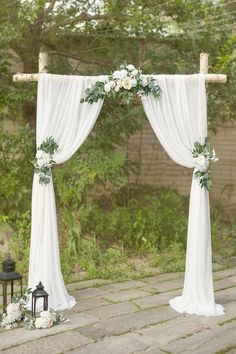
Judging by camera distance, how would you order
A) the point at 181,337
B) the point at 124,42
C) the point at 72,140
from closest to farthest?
the point at 181,337, the point at 72,140, the point at 124,42

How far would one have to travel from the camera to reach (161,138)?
193 inches

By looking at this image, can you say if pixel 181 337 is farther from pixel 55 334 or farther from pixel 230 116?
pixel 230 116

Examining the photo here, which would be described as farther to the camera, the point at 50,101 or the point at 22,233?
the point at 22,233

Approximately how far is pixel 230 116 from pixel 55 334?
5.17 m

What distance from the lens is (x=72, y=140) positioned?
4914 mm

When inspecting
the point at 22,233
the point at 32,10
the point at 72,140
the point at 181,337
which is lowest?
the point at 181,337

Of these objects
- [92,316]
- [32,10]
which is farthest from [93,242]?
[32,10]

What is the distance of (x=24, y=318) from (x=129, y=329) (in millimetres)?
978

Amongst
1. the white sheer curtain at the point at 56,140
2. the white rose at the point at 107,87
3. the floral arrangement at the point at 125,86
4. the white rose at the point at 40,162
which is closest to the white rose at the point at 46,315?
the white sheer curtain at the point at 56,140

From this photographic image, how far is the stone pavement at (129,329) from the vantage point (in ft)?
12.8

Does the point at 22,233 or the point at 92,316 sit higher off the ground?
the point at 22,233

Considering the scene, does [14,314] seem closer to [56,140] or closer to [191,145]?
[56,140]

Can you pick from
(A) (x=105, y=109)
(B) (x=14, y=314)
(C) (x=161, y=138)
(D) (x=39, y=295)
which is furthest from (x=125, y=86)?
(A) (x=105, y=109)

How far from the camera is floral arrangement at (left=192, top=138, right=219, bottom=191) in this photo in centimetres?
478
